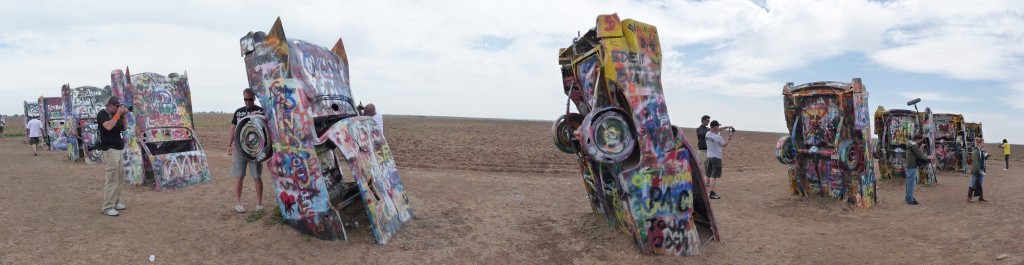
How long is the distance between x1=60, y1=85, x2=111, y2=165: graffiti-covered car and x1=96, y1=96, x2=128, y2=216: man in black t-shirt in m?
9.06

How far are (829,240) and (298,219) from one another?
7.56m

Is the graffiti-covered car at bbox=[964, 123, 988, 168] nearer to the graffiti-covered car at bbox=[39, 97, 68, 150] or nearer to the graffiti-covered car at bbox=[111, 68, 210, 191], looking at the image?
the graffiti-covered car at bbox=[111, 68, 210, 191]

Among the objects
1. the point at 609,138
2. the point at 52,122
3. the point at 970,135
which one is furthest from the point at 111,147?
the point at 970,135

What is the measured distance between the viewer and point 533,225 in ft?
27.2

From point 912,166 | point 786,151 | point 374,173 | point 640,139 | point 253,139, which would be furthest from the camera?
point 786,151

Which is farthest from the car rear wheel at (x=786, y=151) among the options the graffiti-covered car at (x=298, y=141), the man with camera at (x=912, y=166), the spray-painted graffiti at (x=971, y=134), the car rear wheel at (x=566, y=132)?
the spray-painted graffiti at (x=971, y=134)

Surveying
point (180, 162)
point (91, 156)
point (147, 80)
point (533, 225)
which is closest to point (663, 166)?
point (533, 225)

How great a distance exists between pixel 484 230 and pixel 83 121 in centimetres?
1438

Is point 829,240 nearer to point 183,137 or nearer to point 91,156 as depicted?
point 183,137

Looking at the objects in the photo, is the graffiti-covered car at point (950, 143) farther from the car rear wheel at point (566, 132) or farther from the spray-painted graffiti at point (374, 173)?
the spray-painted graffiti at point (374, 173)

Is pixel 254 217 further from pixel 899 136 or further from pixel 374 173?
pixel 899 136

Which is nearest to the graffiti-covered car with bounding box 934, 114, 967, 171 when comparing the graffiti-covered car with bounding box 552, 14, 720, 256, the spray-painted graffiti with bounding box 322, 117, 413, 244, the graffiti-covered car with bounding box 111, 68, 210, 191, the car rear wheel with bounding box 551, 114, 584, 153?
the graffiti-covered car with bounding box 552, 14, 720, 256

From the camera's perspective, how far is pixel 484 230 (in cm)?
786

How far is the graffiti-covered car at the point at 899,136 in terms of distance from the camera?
13453 millimetres
